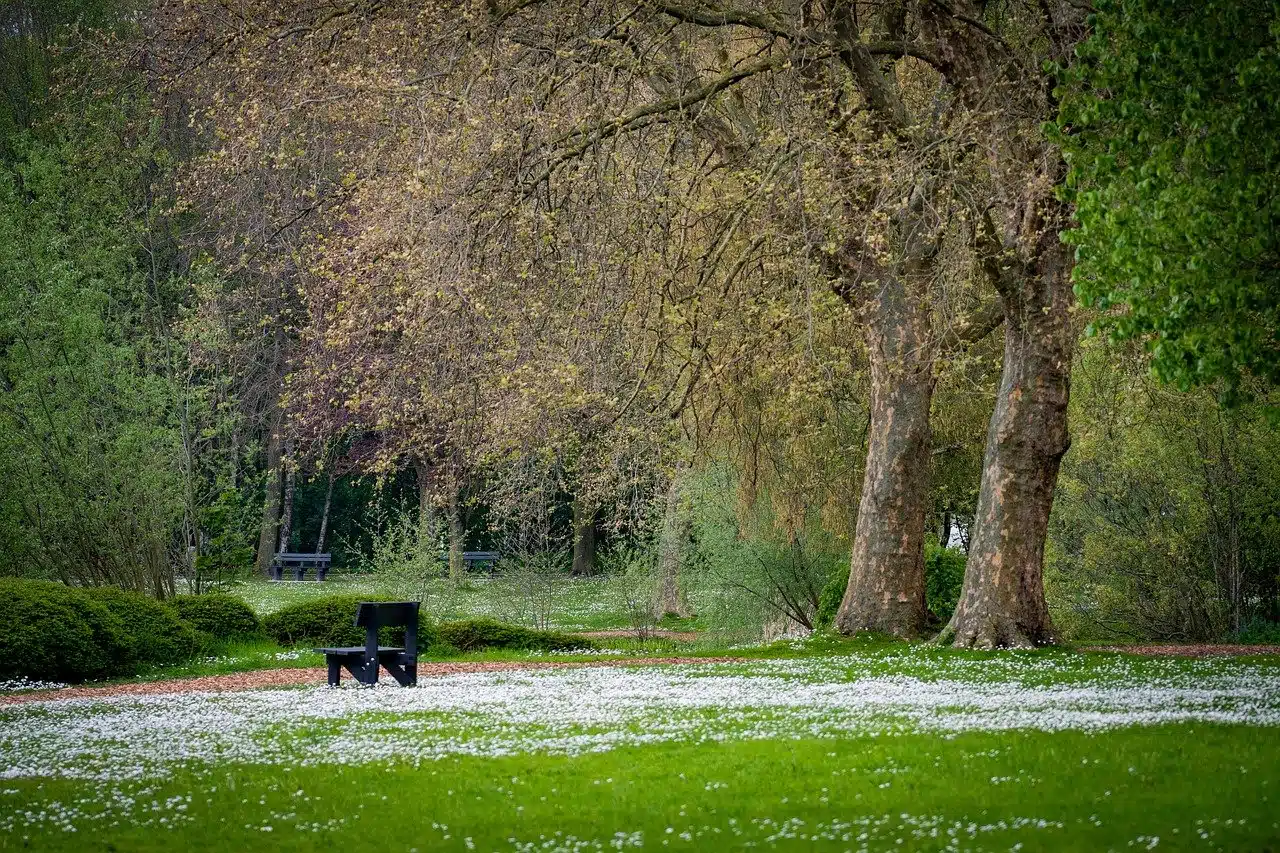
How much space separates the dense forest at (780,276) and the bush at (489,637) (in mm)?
2075

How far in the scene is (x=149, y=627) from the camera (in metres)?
20.2

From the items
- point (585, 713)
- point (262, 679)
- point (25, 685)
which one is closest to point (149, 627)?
point (25, 685)

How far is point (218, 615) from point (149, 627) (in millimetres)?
2593

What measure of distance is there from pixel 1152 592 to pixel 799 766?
51.9ft

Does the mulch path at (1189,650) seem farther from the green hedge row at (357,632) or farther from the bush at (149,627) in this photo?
the bush at (149,627)

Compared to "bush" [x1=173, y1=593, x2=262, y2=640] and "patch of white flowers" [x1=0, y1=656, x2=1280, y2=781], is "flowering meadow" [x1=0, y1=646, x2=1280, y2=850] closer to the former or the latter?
Answer: "patch of white flowers" [x1=0, y1=656, x2=1280, y2=781]

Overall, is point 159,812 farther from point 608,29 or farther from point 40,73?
point 40,73

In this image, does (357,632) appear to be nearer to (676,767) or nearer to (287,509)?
(676,767)

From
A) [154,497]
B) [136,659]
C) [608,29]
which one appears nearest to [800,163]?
[608,29]

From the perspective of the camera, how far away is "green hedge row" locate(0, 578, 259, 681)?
58.3 ft

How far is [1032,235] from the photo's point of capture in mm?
17234

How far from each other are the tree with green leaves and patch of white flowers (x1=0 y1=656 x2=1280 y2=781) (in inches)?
127

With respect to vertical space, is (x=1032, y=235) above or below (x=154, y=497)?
above

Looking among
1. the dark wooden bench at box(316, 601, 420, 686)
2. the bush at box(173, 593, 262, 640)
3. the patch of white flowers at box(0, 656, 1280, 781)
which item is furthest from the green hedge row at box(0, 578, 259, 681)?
the dark wooden bench at box(316, 601, 420, 686)
